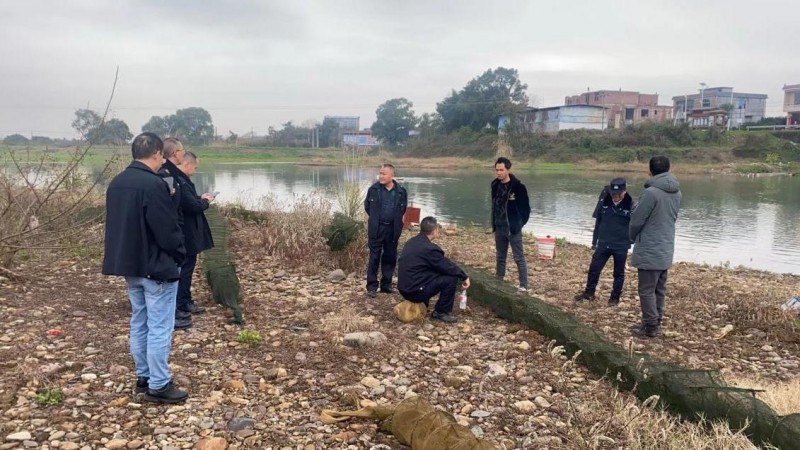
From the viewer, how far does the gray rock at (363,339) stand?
171 inches

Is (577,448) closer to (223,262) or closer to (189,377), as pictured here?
(189,377)

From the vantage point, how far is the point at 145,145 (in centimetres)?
317

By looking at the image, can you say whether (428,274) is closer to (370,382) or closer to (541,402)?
(370,382)

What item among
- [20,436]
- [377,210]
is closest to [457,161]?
[377,210]

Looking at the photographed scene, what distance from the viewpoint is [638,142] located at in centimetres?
4997

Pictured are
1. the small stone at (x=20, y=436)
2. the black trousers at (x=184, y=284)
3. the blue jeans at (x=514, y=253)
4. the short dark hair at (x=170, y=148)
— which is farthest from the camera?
the blue jeans at (x=514, y=253)

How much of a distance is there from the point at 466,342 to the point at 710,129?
180ft

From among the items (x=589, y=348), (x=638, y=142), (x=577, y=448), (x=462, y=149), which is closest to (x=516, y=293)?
(x=589, y=348)

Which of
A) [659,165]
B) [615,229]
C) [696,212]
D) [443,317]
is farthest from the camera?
[696,212]

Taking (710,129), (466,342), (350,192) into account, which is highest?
(710,129)

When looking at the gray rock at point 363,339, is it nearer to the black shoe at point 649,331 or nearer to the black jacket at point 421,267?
the black jacket at point 421,267

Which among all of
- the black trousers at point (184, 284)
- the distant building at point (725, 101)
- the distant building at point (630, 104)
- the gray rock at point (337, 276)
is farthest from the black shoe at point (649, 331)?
the distant building at point (725, 101)

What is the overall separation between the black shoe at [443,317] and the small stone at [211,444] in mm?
2702

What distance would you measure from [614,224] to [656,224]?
92cm
